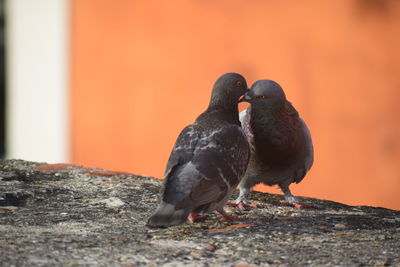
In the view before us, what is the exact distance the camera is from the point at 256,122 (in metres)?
4.37

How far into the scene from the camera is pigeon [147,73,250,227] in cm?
350

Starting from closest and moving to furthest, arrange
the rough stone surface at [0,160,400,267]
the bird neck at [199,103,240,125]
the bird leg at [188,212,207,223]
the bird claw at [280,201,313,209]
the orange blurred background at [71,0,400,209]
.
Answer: the rough stone surface at [0,160,400,267], the bird leg at [188,212,207,223], the bird neck at [199,103,240,125], the bird claw at [280,201,313,209], the orange blurred background at [71,0,400,209]

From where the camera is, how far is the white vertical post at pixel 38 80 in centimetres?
841

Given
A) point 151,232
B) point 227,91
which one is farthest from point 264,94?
point 151,232

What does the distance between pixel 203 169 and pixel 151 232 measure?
37 centimetres

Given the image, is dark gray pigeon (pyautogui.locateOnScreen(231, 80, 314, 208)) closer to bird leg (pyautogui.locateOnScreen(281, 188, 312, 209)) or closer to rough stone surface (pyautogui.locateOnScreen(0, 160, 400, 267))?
bird leg (pyautogui.locateOnScreen(281, 188, 312, 209))

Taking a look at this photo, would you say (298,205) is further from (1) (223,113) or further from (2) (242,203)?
(1) (223,113)

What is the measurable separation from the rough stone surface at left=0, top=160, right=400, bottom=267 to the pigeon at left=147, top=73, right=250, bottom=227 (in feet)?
0.41

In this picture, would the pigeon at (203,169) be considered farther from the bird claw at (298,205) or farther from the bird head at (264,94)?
the bird claw at (298,205)

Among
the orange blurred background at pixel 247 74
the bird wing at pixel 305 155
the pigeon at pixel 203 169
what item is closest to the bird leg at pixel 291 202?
the bird wing at pixel 305 155

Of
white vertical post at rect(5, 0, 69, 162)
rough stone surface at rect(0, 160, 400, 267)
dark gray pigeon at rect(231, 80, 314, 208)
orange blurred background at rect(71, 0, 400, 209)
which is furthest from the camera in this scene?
white vertical post at rect(5, 0, 69, 162)

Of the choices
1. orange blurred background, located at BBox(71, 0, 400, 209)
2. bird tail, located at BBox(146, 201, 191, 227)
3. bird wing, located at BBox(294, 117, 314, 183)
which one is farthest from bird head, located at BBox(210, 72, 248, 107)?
orange blurred background, located at BBox(71, 0, 400, 209)

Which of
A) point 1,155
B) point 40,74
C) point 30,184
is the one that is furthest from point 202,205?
point 1,155

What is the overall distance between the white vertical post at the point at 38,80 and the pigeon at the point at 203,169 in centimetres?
448
